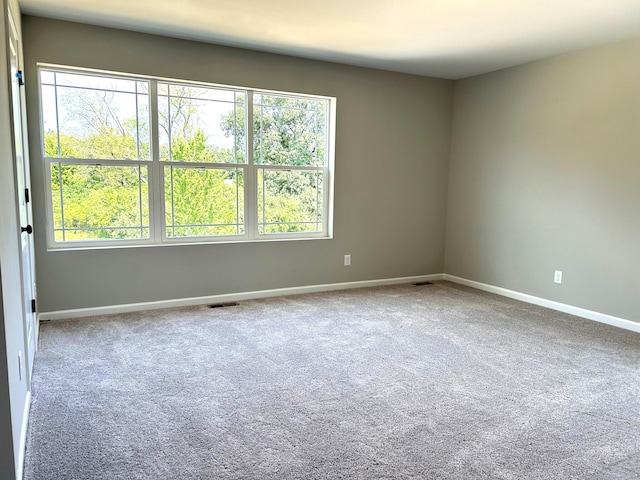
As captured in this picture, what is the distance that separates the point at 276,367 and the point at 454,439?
1258 millimetres

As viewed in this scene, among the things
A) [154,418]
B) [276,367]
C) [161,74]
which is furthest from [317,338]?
[161,74]

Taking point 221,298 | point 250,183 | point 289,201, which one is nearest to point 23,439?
point 221,298

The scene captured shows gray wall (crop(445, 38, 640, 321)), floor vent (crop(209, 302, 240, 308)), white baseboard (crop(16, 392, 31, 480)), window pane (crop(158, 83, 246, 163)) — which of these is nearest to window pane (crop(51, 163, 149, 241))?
window pane (crop(158, 83, 246, 163))

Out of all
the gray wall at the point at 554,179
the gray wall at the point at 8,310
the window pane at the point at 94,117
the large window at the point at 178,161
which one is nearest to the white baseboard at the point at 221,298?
the large window at the point at 178,161

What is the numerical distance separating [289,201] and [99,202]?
6.27 feet

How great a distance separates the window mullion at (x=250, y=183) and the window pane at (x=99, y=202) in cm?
101

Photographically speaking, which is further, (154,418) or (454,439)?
(154,418)

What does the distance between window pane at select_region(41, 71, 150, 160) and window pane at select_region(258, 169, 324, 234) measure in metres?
1.27

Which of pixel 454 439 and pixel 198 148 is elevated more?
pixel 198 148

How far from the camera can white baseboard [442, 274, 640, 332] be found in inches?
154

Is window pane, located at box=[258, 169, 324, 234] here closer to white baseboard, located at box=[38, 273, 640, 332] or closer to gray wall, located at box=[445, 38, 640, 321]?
white baseboard, located at box=[38, 273, 640, 332]

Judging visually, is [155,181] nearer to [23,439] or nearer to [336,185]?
[336,185]

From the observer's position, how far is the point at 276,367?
2959mm

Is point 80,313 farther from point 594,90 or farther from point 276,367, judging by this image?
point 594,90
